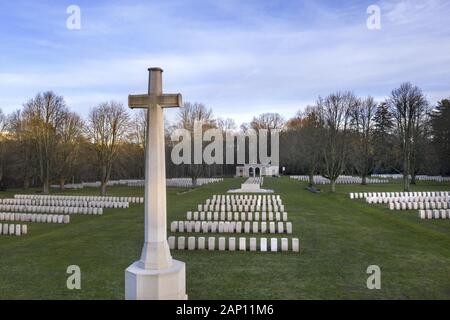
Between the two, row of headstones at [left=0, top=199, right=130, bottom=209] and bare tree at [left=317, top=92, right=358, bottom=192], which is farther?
bare tree at [left=317, top=92, right=358, bottom=192]

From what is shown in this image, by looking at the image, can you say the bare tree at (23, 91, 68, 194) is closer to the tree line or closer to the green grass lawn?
the tree line

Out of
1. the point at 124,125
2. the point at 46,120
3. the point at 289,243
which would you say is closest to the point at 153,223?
the point at 289,243

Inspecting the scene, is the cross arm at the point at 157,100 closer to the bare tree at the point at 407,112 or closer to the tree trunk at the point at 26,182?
the bare tree at the point at 407,112

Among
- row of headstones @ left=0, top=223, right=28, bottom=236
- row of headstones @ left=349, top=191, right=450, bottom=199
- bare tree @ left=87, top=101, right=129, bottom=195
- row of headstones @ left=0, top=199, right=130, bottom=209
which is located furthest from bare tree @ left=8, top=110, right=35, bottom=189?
row of headstones @ left=349, top=191, right=450, bottom=199

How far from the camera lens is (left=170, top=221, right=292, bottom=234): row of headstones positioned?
14.9 metres

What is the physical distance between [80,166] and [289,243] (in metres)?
46.6

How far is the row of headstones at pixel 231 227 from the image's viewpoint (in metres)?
14.9

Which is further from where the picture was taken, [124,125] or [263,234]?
[124,125]

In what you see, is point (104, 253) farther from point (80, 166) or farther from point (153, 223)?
point (80, 166)

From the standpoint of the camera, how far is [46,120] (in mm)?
40469

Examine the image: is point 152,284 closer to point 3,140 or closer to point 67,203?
point 67,203

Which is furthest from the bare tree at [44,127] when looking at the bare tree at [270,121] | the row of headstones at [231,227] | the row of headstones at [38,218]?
the bare tree at [270,121]

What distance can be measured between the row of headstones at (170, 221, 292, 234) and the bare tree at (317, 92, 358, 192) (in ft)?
76.9

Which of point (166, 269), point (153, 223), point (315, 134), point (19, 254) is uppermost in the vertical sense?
point (315, 134)
